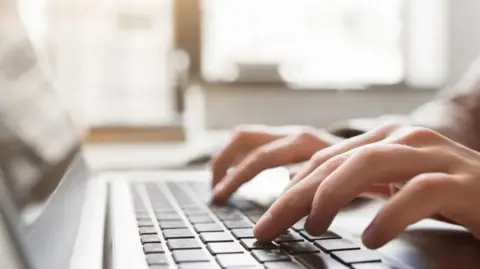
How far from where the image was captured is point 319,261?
1.36 feet

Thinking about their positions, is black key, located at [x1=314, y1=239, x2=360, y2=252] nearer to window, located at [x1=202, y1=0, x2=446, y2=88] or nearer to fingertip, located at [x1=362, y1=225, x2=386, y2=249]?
fingertip, located at [x1=362, y1=225, x2=386, y2=249]

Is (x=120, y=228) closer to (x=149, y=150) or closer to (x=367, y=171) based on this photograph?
(x=367, y=171)

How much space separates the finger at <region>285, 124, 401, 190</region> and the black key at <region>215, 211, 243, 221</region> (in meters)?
0.07

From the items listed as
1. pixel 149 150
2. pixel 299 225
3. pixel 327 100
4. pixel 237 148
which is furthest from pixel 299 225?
pixel 327 100

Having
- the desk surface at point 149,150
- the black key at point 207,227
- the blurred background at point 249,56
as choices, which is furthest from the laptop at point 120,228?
the blurred background at point 249,56

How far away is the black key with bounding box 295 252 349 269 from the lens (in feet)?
1.32

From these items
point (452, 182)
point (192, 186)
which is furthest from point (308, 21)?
point (452, 182)

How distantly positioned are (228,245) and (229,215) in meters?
0.16

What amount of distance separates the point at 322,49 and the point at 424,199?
1.63 meters

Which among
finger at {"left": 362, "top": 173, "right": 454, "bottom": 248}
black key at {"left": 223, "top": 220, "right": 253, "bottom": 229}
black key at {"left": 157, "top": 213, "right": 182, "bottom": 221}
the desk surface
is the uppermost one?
finger at {"left": 362, "top": 173, "right": 454, "bottom": 248}

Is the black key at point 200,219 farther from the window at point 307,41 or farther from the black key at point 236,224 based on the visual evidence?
the window at point 307,41

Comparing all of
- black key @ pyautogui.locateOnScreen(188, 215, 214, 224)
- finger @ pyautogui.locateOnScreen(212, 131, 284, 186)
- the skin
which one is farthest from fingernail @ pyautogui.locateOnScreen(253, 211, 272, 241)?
finger @ pyautogui.locateOnScreen(212, 131, 284, 186)

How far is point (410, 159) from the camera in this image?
0.47 metres

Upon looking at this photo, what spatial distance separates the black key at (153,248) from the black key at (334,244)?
10cm
